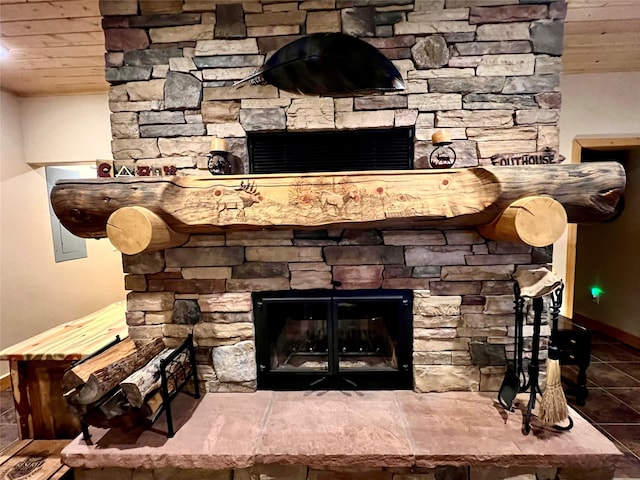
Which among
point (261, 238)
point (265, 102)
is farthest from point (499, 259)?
point (265, 102)

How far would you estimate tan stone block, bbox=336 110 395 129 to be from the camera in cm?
188

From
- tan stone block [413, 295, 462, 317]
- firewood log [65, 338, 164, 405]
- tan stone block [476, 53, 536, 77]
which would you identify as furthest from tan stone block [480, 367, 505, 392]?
firewood log [65, 338, 164, 405]

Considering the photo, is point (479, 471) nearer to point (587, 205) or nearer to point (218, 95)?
point (587, 205)

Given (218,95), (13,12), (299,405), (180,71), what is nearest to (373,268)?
(299,405)

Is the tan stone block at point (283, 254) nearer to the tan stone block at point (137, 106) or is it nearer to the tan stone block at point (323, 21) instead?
the tan stone block at point (137, 106)

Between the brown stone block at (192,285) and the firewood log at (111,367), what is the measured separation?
320mm

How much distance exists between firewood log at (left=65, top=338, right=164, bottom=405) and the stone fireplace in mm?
163

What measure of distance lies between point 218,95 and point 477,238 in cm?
166

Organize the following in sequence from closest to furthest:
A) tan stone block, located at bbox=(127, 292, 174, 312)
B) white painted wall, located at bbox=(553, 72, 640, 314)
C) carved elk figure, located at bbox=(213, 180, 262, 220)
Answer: carved elk figure, located at bbox=(213, 180, 262, 220)
tan stone block, located at bbox=(127, 292, 174, 312)
white painted wall, located at bbox=(553, 72, 640, 314)

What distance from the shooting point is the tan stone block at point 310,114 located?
1.90m

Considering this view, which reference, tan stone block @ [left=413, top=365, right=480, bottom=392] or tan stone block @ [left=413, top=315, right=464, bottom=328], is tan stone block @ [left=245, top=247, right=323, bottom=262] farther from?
tan stone block @ [left=413, top=365, right=480, bottom=392]

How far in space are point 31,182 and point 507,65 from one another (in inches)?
158

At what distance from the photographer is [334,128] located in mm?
1901

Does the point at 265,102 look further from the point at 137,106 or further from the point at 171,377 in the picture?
the point at 171,377
